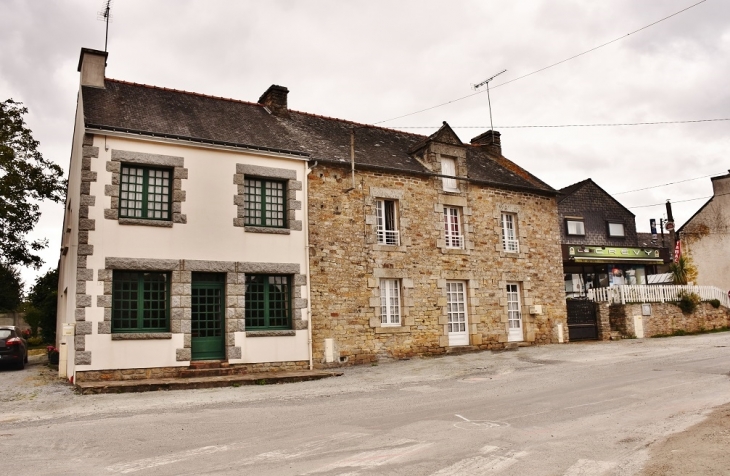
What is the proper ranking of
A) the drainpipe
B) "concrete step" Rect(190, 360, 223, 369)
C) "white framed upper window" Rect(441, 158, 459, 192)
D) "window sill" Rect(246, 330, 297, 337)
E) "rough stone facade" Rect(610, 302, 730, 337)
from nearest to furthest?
"concrete step" Rect(190, 360, 223, 369) → "window sill" Rect(246, 330, 297, 337) → the drainpipe → "white framed upper window" Rect(441, 158, 459, 192) → "rough stone facade" Rect(610, 302, 730, 337)

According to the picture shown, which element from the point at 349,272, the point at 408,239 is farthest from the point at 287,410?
the point at 408,239

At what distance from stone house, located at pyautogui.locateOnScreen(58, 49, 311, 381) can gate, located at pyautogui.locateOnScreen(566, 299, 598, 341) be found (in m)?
11.2

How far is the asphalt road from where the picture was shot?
5621 millimetres

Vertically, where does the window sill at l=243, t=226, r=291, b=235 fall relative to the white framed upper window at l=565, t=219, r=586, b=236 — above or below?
below

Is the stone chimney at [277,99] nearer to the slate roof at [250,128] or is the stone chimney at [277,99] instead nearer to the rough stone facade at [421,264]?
the slate roof at [250,128]

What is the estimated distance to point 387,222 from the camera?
1675 cm

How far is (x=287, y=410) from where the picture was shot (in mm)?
8945

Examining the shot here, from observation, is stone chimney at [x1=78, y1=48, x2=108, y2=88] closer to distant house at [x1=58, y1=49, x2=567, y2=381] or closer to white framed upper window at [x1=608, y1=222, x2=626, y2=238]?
distant house at [x1=58, y1=49, x2=567, y2=381]

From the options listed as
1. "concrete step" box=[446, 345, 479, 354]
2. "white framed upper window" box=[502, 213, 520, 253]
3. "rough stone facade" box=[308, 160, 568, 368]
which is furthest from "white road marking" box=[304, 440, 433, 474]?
"white framed upper window" box=[502, 213, 520, 253]

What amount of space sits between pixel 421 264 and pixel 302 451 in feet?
35.9

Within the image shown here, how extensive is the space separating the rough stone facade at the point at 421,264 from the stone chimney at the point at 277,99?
3333 millimetres

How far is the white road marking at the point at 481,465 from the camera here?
205 inches

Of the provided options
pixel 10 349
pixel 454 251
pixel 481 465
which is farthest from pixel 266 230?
pixel 481 465

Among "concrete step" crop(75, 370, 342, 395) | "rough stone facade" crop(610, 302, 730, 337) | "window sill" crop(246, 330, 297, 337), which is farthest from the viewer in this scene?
"rough stone facade" crop(610, 302, 730, 337)
